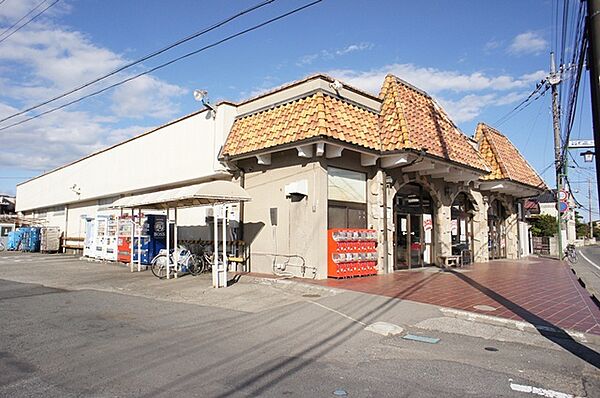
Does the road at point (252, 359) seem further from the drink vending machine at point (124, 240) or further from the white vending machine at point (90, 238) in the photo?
the white vending machine at point (90, 238)

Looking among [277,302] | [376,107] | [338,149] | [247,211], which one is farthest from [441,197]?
[277,302]

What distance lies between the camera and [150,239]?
1781cm

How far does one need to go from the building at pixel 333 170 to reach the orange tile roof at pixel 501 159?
10cm

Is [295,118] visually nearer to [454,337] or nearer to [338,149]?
[338,149]

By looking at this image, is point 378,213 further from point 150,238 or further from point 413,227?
point 150,238

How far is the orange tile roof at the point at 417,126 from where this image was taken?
13.6 metres

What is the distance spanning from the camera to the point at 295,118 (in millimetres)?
12844

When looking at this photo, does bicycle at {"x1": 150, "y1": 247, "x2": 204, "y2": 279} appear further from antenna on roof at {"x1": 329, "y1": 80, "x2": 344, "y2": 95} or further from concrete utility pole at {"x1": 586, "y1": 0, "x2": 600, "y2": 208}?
concrete utility pole at {"x1": 586, "y1": 0, "x2": 600, "y2": 208}

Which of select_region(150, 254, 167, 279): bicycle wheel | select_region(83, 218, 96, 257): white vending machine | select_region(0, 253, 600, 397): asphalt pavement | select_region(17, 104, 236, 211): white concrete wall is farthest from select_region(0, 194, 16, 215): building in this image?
select_region(0, 253, 600, 397): asphalt pavement

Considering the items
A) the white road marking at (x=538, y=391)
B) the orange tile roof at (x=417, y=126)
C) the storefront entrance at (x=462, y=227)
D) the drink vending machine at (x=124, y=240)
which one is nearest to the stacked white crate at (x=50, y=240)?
the drink vending machine at (x=124, y=240)

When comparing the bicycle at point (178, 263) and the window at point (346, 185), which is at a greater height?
the window at point (346, 185)

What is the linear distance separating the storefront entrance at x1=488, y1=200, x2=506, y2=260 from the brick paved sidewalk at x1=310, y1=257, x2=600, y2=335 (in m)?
7.91

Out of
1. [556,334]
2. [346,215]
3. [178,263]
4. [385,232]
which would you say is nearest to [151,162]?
[178,263]

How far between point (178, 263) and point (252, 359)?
958cm
